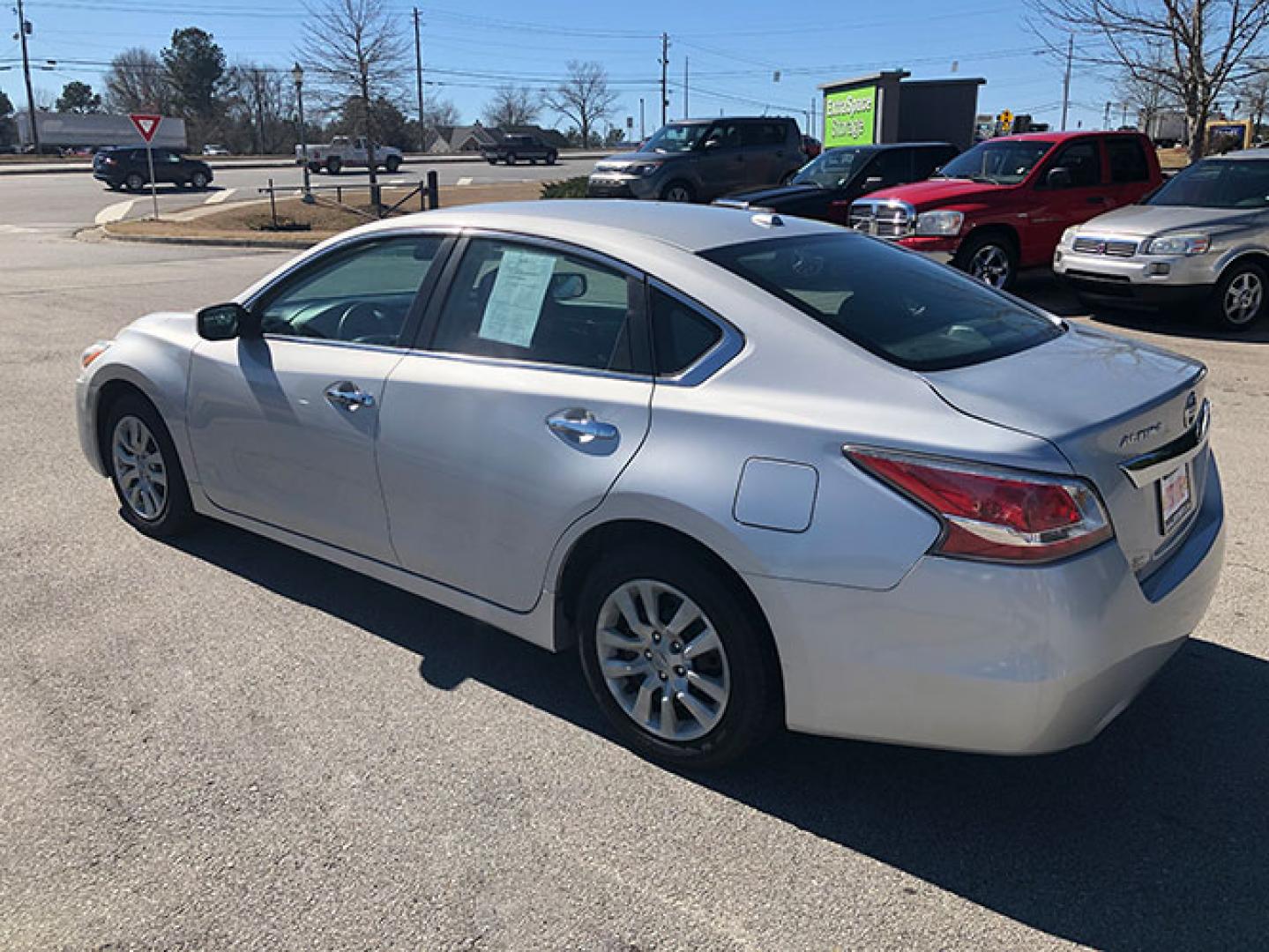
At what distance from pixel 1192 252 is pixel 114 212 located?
2904 centimetres

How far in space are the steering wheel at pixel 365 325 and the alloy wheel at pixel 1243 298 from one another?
8851 millimetres

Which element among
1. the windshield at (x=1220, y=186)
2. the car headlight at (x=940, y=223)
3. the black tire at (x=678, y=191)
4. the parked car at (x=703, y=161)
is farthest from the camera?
the black tire at (x=678, y=191)

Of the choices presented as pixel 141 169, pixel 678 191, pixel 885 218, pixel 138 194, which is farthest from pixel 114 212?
pixel 885 218

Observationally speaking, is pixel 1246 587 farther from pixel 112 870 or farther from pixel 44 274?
pixel 44 274

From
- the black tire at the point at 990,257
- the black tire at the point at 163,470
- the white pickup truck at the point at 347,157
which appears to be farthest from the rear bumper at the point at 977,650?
the white pickup truck at the point at 347,157

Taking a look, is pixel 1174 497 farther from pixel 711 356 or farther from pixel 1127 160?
pixel 1127 160

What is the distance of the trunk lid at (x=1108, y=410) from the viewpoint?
261 centimetres

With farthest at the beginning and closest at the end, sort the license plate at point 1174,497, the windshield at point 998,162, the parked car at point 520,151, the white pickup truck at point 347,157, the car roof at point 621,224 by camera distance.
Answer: the parked car at point 520,151 < the white pickup truck at point 347,157 < the windshield at point 998,162 < the car roof at point 621,224 < the license plate at point 1174,497

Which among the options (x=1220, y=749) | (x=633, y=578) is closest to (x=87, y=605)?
(x=633, y=578)

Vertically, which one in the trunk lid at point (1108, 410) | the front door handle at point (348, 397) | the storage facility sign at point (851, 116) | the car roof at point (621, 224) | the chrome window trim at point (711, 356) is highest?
the storage facility sign at point (851, 116)

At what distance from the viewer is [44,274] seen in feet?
53.1

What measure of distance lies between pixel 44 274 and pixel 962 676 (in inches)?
675

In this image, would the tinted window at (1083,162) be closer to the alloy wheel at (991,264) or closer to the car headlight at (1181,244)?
the alloy wheel at (991,264)

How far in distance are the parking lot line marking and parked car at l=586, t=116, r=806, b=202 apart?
569 inches
